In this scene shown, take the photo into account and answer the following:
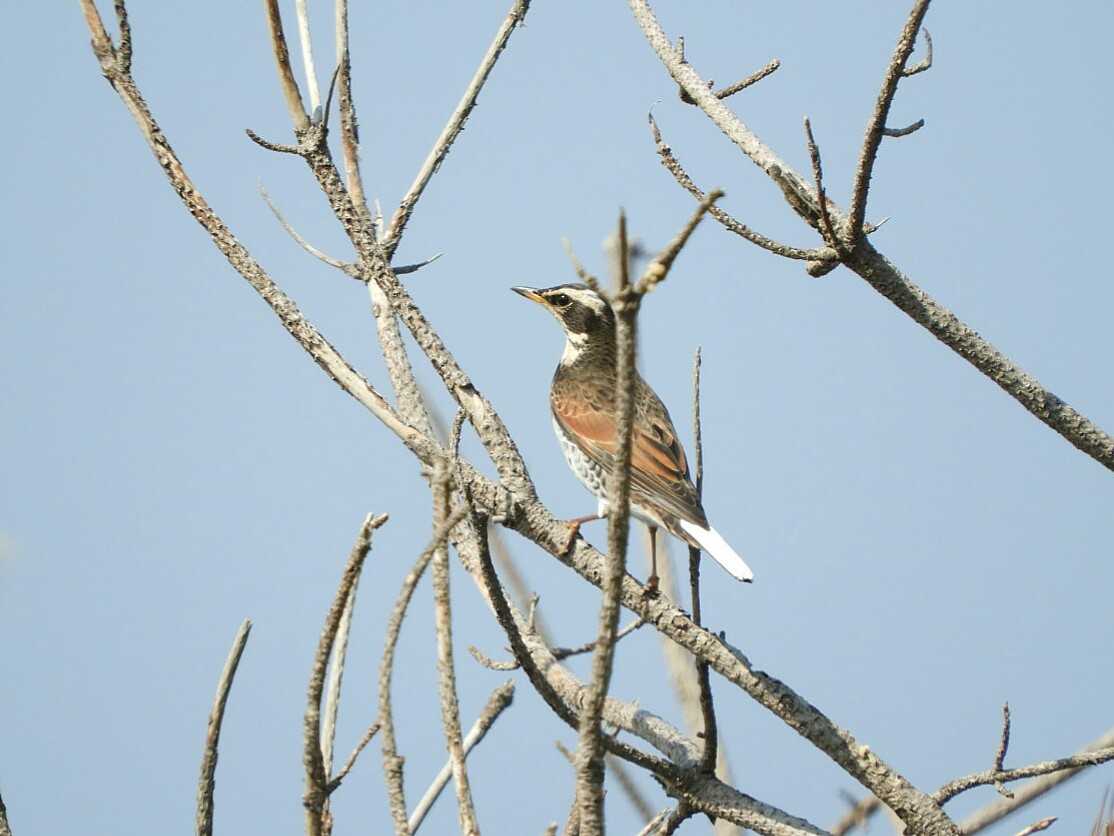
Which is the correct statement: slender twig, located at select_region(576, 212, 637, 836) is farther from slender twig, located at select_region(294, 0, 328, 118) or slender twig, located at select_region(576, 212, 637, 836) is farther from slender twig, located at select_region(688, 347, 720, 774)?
slender twig, located at select_region(294, 0, 328, 118)

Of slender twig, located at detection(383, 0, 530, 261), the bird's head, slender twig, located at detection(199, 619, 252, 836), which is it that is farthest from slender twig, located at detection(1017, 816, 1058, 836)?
the bird's head

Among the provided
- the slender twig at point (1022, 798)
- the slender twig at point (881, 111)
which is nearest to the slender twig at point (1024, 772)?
the slender twig at point (1022, 798)

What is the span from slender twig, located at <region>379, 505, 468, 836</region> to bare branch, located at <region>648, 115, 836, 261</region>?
194 centimetres

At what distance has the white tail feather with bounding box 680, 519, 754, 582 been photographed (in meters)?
5.07

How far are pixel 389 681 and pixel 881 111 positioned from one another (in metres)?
2.29

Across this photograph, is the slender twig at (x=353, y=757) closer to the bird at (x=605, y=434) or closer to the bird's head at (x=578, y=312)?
the bird at (x=605, y=434)

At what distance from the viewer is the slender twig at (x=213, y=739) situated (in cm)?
271

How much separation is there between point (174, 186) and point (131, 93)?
1.50 feet

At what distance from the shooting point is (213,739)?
2730mm

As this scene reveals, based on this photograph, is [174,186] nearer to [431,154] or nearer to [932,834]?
[431,154]

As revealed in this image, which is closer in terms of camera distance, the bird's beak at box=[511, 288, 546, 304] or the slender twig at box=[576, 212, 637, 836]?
the slender twig at box=[576, 212, 637, 836]

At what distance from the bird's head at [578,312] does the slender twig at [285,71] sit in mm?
3677

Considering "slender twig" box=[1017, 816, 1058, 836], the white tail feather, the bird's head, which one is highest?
the bird's head

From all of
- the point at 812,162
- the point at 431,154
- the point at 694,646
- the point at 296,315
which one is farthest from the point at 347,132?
the point at 694,646
